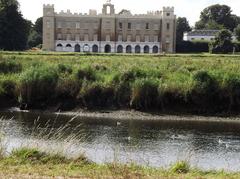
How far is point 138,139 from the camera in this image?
25.0m

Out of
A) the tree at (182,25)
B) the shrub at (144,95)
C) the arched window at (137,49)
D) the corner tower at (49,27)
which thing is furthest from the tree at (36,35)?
the shrub at (144,95)

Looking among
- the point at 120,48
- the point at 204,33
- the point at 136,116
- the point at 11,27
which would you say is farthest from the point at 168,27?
the point at 136,116

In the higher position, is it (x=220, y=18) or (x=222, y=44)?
(x=220, y=18)

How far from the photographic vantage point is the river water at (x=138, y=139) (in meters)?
16.7

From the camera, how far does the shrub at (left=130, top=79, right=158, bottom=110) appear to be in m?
36.2

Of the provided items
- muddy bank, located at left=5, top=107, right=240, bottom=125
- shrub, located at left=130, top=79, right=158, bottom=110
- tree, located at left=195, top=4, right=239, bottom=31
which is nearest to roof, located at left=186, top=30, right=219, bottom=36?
tree, located at left=195, top=4, right=239, bottom=31

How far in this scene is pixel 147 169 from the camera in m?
12.3

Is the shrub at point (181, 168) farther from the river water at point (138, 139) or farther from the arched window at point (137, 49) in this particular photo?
the arched window at point (137, 49)

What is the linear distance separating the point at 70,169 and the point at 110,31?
112724 millimetres

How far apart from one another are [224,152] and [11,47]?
7167cm

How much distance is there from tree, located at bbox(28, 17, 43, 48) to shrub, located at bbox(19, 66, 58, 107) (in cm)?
8977

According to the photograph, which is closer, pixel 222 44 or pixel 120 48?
pixel 222 44

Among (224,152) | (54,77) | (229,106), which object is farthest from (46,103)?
(224,152)

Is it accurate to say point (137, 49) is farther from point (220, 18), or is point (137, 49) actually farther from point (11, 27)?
point (11, 27)
